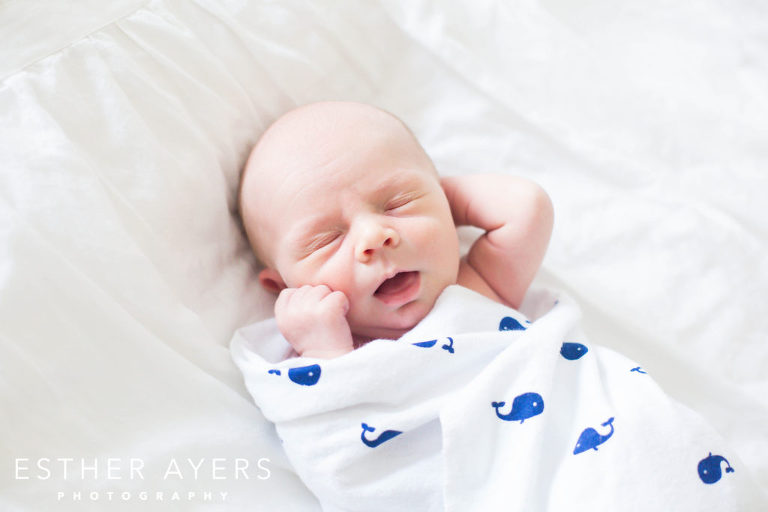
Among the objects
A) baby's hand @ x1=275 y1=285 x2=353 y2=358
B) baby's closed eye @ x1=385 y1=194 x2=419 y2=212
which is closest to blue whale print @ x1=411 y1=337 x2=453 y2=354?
baby's hand @ x1=275 y1=285 x2=353 y2=358

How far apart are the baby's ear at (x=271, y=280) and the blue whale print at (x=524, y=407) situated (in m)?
0.44

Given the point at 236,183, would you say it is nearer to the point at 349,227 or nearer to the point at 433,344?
the point at 349,227

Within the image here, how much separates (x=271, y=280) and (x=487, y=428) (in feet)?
1.58

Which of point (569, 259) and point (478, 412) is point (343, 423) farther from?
point (569, 259)

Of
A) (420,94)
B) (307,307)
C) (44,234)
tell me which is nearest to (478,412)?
(307,307)

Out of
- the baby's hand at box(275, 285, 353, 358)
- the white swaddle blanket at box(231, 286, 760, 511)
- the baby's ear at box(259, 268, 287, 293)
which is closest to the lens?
the white swaddle blanket at box(231, 286, 760, 511)

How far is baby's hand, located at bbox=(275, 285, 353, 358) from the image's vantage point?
1068 millimetres

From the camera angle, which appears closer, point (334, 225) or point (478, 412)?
point (478, 412)

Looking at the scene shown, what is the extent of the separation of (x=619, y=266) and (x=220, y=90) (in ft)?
2.72

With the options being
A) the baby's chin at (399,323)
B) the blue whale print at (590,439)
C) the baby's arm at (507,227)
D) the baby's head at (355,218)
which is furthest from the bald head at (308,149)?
the blue whale print at (590,439)

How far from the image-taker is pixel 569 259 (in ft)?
4.53

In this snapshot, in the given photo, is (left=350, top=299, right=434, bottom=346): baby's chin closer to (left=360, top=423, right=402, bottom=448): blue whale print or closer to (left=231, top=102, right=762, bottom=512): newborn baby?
(left=231, top=102, right=762, bottom=512): newborn baby

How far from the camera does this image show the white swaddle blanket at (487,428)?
3.06ft

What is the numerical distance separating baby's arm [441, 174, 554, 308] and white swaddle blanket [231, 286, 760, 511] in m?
0.17
